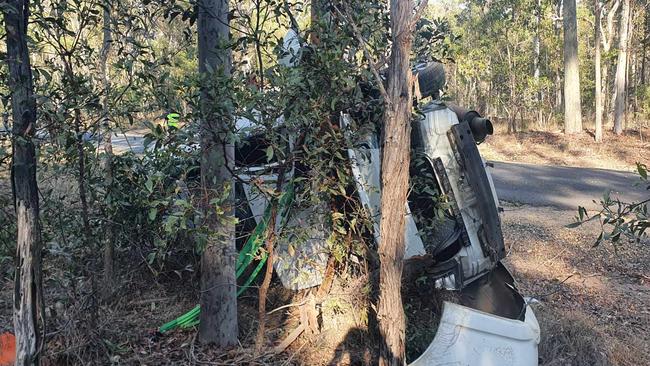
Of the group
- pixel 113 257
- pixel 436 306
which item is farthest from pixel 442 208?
pixel 113 257

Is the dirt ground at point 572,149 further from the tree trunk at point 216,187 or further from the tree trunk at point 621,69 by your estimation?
the tree trunk at point 216,187

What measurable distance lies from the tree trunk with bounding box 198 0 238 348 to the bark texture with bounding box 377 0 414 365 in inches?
36.7

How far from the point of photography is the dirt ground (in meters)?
17.8

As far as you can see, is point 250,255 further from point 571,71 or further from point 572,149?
point 571,71

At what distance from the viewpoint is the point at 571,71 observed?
69.9ft

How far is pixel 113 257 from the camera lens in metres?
4.84

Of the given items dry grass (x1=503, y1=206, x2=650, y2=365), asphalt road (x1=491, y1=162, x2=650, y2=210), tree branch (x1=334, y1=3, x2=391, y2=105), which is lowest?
dry grass (x1=503, y1=206, x2=650, y2=365)

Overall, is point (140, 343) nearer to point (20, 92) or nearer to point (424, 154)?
point (20, 92)

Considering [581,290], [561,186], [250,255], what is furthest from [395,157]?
[561,186]

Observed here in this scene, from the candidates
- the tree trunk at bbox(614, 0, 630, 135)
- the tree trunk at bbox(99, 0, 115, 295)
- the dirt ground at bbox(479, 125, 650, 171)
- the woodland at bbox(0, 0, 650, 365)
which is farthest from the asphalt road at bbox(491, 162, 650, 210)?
the tree trunk at bbox(99, 0, 115, 295)

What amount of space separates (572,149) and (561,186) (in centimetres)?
785

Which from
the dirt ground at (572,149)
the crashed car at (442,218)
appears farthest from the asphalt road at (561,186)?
the crashed car at (442,218)

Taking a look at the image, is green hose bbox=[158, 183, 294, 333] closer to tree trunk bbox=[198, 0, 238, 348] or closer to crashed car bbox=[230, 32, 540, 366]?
crashed car bbox=[230, 32, 540, 366]

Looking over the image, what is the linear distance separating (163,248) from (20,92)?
1510 mm
